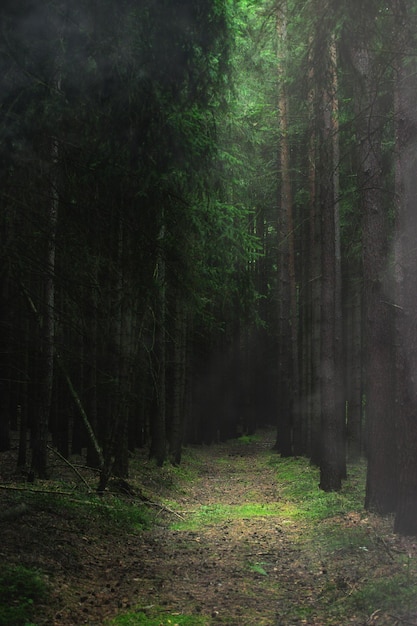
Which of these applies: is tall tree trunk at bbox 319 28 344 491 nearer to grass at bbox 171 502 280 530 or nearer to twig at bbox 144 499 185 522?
grass at bbox 171 502 280 530

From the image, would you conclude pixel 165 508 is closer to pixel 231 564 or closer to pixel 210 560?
pixel 210 560

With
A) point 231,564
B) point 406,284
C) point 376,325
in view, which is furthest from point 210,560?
point 376,325

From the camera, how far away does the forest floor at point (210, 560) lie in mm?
6098

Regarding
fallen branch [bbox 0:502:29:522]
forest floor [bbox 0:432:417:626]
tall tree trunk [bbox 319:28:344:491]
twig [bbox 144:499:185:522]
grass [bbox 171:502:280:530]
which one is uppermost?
tall tree trunk [bbox 319:28:344:491]

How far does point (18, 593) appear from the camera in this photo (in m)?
5.75

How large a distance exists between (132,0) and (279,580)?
6.95 m

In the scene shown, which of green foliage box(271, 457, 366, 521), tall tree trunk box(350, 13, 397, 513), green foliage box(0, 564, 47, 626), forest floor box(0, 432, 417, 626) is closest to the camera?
green foliage box(0, 564, 47, 626)

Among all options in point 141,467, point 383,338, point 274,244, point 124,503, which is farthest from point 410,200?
point 274,244

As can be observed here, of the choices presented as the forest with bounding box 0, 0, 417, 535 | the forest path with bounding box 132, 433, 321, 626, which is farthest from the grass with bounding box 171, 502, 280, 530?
the forest with bounding box 0, 0, 417, 535

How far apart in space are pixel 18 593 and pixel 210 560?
3.42 metres

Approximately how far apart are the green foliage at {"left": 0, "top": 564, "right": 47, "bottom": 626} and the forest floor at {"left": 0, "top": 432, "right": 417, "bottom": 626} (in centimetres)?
13

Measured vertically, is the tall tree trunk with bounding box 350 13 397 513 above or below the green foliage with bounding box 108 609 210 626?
above

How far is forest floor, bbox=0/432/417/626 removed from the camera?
610 cm

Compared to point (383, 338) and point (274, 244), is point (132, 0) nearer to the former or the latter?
point (383, 338)
